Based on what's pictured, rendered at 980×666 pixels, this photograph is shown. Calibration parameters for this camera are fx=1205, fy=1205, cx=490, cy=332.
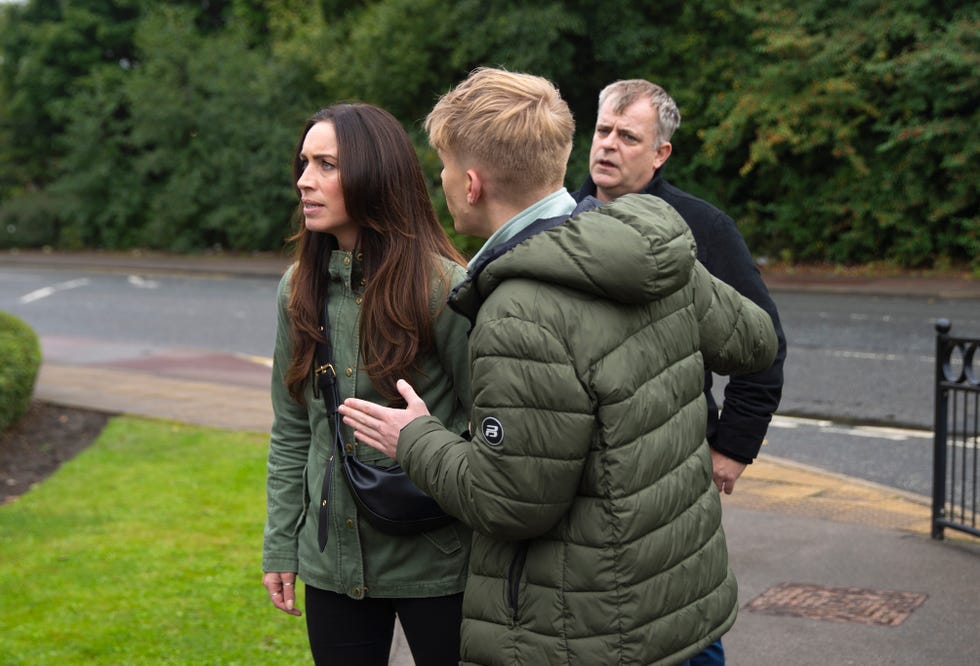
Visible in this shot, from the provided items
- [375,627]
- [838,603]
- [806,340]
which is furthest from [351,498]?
[806,340]

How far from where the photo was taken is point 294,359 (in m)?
2.86

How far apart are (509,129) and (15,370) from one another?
7020 millimetres

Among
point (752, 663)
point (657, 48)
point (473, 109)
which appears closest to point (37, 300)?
point (657, 48)

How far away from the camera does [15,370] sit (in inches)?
330

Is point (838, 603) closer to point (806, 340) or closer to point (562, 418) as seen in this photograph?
point (562, 418)

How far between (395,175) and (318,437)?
0.64m

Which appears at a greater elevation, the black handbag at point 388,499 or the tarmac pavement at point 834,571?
the black handbag at point 388,499

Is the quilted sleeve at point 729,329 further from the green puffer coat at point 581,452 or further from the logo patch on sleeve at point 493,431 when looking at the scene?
the logo patch on sleeve at point 493,431

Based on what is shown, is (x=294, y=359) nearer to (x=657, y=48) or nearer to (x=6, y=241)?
(x=657, y=48)

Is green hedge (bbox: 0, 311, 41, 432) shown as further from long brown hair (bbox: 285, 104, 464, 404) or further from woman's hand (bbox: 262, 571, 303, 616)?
long brown hair (bbox: 285, 104, 464, 404)

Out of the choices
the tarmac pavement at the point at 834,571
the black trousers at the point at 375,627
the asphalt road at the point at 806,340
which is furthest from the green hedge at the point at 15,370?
the black trousers at the point at 375,627

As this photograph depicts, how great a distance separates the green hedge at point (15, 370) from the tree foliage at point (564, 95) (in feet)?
23.2

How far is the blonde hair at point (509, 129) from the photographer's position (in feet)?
7.37

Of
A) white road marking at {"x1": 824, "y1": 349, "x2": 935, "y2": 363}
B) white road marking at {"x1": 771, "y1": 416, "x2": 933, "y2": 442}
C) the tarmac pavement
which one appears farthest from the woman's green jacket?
white road marking at {"x1": 824, "y1": 349, "x2": 935, "y2": 363}
